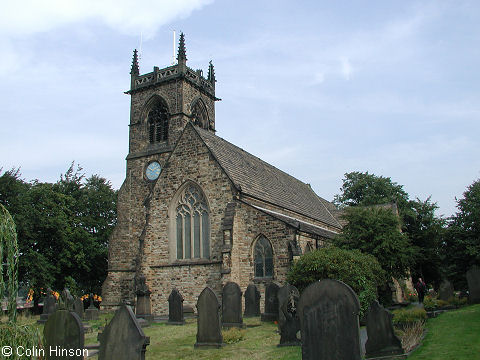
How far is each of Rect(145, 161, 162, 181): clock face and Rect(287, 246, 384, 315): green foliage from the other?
17872mm

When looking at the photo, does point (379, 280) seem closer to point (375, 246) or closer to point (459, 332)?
point (375, 246)

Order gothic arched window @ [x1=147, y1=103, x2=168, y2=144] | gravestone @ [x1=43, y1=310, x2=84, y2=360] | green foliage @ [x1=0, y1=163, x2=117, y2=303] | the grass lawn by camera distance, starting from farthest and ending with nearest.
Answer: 1. gothic arched window @ [x1=147, y1=103, x2=168, y2=144]
2. green foliage @ [x1=0, y1=163, x2=117, y2=303]
3. the grass lawn
4. gravestone @ [x1=43, y1=310, x2=84, y2=360]

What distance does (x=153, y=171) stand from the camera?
33469 mm

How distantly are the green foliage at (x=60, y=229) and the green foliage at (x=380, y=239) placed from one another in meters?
19.9

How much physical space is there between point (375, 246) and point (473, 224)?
15.7ft

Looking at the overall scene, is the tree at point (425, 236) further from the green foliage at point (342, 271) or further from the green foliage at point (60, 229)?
the green foliage at point (60, 229)

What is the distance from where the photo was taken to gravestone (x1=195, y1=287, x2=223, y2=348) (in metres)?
12.2

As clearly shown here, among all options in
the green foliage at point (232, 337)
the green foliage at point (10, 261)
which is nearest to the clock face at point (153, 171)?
the green foliage at point (232, 337)

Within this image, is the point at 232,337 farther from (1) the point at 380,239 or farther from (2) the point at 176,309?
(1) the point at 380,239

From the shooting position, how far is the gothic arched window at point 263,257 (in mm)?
21469

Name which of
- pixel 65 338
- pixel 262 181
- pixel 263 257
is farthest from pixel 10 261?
pixel 262 181

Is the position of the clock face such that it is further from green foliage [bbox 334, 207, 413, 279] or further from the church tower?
green foliage [bbox 334, 207, 413, 279]

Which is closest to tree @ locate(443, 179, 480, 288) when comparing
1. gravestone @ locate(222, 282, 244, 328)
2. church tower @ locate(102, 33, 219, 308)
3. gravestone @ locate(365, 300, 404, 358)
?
gravestone @ locate(222, 282, 244, 328)

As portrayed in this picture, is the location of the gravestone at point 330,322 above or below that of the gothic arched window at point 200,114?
below
